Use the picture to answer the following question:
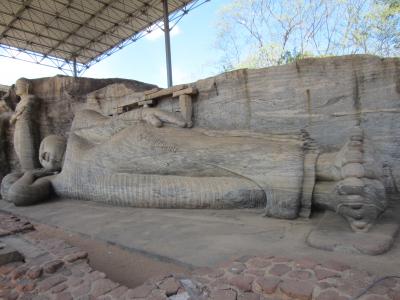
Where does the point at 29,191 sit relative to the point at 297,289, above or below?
above

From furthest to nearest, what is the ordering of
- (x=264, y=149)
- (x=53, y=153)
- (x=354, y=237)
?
(x=53, y=153)
(x=264, y=149)
(x=354, y=237)

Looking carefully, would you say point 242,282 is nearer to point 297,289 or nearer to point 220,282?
point 220,282

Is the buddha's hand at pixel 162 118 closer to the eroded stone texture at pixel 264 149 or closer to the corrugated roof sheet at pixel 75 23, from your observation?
the eroded stone texture at pixel 264 149

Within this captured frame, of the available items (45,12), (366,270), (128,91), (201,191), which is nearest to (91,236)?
(201,191)

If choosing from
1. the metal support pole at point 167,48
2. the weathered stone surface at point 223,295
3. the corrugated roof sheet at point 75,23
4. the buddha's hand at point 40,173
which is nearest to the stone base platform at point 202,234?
the weathered stone surface at point 223,295

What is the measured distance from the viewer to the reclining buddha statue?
7.16 feet

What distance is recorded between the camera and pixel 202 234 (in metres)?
2.48

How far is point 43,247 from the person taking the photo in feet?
7.84

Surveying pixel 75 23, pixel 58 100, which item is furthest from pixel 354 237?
pixel 75 23

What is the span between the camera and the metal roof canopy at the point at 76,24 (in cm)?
1186

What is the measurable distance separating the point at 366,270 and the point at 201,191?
5.78 feet

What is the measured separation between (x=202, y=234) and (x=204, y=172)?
89 cm

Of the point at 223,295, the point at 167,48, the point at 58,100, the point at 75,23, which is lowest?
the point at 223,295

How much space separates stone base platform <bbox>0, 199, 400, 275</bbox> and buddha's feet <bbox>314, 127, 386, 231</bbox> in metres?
0.25
